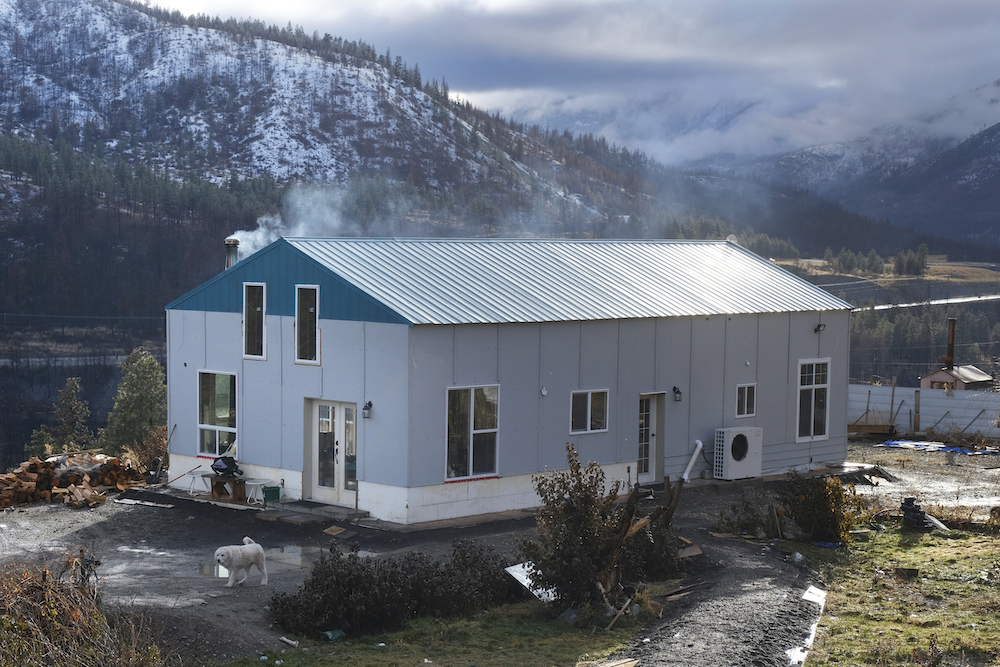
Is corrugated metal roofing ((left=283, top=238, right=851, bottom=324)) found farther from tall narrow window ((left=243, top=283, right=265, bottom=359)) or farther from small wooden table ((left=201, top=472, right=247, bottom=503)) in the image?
small wooden table ((left=201, top=472, right=247, bottom=503))

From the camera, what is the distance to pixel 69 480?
60.8 ft

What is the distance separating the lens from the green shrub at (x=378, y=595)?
10453 mm

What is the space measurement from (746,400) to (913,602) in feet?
29.8

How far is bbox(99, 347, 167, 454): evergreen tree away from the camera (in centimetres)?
4203

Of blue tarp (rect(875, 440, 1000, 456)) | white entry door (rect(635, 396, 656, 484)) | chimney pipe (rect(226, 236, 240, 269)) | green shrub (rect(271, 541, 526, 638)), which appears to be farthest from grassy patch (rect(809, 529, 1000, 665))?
chimney pipe (rect(226, 236, 240, 269))

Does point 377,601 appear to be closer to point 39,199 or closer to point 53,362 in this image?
point 53,362

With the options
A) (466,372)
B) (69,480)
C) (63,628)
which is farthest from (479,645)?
(69,480)

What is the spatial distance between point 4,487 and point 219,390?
13.3 ft

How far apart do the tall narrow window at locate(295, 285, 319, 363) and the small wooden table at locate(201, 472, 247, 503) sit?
2.42 meters

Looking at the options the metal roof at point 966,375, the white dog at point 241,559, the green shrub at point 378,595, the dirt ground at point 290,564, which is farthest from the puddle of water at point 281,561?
the metal roof at point 966,375

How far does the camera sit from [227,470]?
57.1ft

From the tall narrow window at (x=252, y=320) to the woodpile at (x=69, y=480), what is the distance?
146 inches

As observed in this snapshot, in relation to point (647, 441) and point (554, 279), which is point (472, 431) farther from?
point (647, 441)

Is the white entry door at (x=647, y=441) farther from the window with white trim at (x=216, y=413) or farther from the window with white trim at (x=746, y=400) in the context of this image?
the window with white trim at (x=216, y=413)
